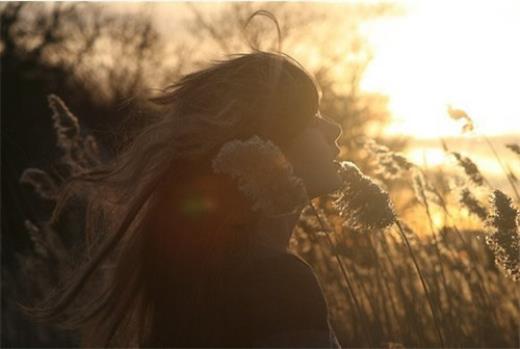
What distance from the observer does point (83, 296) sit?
231 inches

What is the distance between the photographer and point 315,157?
2.96m

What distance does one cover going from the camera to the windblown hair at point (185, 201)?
106 inches

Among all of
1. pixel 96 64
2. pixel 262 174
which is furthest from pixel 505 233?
pixel 96 64

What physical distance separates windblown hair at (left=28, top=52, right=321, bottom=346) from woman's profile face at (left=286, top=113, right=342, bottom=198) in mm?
43

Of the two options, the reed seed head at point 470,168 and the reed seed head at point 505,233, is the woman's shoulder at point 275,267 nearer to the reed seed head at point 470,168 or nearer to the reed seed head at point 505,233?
the reed seed head at point 505,233

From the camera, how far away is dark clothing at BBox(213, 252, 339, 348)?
2527 millimetres

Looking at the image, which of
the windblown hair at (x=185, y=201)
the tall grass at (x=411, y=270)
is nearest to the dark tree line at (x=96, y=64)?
the tall grass at (x=411, y=270)

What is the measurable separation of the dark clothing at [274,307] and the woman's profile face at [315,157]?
40 centimetres

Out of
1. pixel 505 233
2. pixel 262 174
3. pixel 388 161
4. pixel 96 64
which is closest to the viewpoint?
pixel 262 174

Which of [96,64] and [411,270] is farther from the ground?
[96,64]

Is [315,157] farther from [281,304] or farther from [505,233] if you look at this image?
[505,233]

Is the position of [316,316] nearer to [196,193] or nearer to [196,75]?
[196,193]

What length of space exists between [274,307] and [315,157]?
0.57m

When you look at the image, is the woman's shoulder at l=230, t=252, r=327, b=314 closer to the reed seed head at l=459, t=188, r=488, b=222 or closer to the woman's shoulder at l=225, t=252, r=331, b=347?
the woman's shoulder at l=225, t=252, r=331, b=347
